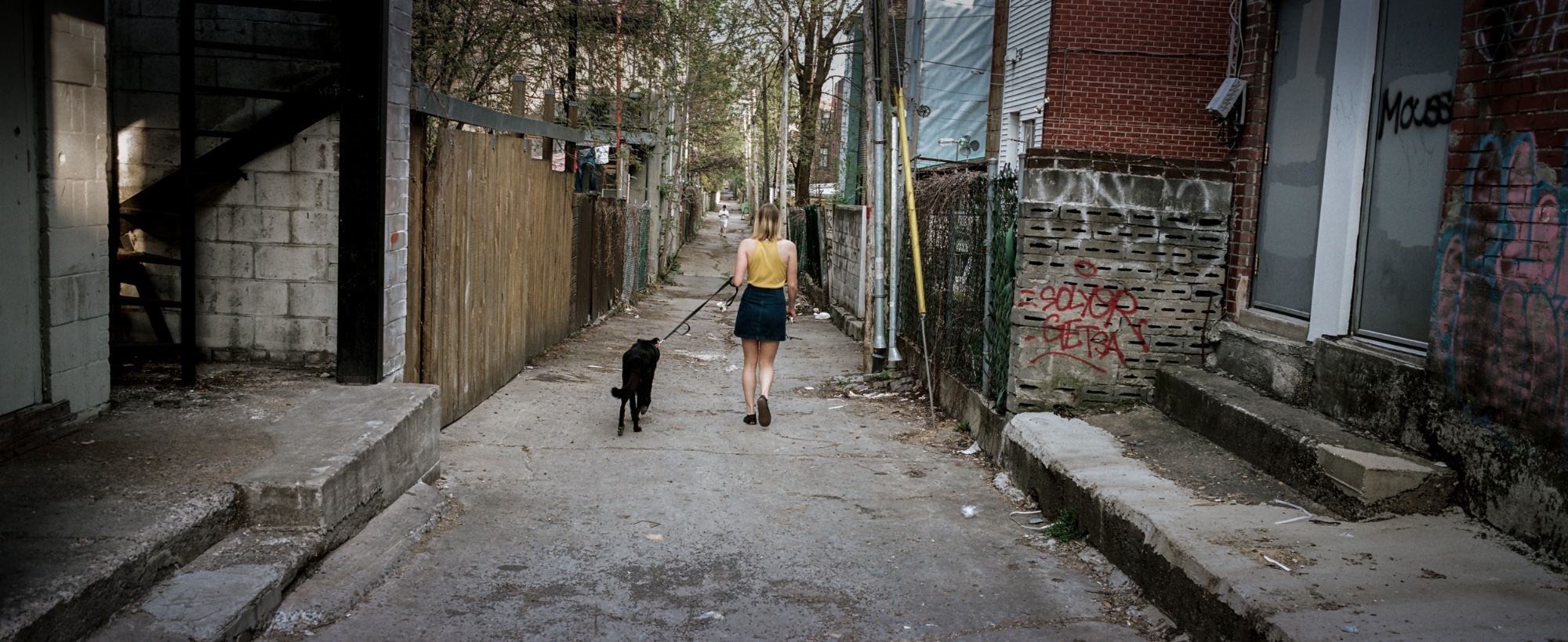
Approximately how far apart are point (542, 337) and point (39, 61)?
22.6ft

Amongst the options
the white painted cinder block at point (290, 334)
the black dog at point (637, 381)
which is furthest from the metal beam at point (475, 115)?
the black dog at point (637, 381)

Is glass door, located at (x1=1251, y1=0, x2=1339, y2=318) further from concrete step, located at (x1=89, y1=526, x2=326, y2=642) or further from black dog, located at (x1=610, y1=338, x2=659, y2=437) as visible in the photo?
concrete step, located at (x1=89, y1=526, x2=326, y2=642)

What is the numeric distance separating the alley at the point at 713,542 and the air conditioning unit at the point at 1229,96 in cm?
295

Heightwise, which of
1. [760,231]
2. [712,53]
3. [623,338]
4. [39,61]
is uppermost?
[712,53]

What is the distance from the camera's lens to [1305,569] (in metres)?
4.39

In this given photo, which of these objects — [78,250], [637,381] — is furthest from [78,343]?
[637,381]

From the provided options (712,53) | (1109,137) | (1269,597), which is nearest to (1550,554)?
(1269,597)

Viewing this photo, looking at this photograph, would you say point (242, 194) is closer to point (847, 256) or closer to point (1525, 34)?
point (1525, 34)

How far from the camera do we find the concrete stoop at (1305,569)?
3.82 m

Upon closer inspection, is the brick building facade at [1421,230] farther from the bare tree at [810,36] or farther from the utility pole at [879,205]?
the bare tree at [810,36]

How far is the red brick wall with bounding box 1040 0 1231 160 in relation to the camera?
54.1 feet

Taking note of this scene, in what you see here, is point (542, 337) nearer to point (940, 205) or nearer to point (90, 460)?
point (940, 205)

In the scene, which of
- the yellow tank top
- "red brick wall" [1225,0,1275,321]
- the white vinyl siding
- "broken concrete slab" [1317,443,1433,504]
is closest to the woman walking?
the yellow tank top

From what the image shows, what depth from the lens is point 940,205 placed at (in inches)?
406
